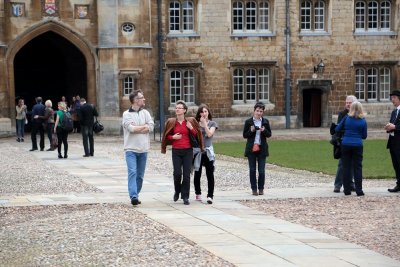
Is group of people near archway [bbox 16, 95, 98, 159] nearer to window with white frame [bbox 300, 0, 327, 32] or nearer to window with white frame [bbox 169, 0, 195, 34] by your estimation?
window with white frame [bbox 169, 0, 195, 34]

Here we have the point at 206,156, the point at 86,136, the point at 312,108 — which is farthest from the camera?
the point at 312,108

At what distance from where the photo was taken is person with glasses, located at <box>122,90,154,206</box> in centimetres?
1347

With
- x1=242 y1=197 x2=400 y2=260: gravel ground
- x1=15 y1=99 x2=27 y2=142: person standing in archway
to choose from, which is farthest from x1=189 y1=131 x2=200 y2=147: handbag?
x1=15 y1=99 x2=27 y2=142: person standing in archway

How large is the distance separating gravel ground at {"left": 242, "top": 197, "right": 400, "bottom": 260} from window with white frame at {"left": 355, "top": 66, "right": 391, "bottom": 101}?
942 inches

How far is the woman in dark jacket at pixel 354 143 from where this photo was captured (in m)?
15.0

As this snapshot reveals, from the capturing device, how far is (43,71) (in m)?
42.2

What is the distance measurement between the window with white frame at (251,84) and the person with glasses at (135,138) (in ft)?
77.6

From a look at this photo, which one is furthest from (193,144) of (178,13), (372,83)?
(372,83)

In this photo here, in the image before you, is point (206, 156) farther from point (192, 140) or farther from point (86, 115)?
point (86, 115)

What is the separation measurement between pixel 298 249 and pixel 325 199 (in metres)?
5.02

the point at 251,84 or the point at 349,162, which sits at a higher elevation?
the point at 251,84

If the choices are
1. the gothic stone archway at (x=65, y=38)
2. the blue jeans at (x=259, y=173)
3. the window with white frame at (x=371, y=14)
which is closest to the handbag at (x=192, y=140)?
the blue jeans at (x=259, y=173)

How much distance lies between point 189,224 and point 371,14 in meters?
28.9

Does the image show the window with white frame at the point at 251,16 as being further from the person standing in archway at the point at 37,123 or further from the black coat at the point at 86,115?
the black coat at the point at 86,115
